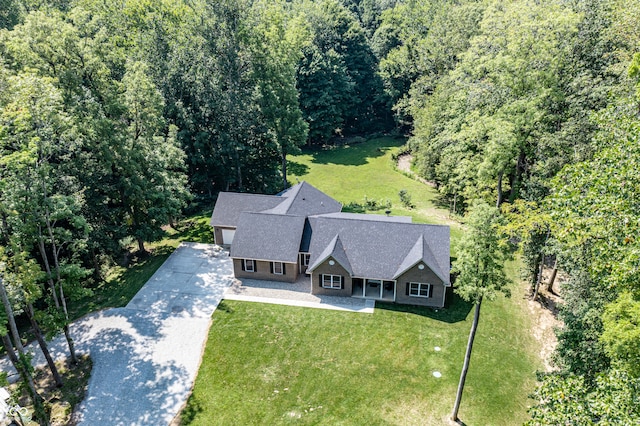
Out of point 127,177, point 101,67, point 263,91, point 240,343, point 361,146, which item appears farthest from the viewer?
point 361,146

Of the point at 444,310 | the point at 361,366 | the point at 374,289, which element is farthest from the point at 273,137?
the point at 361,366

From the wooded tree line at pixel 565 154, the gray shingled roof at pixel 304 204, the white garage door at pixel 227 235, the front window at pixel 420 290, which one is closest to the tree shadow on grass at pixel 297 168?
the wooded tree line at pixel 565 154

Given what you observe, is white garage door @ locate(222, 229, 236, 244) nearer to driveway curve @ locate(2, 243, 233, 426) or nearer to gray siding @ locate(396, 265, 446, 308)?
driveway curve @ locate(2, 243, 233, 426)

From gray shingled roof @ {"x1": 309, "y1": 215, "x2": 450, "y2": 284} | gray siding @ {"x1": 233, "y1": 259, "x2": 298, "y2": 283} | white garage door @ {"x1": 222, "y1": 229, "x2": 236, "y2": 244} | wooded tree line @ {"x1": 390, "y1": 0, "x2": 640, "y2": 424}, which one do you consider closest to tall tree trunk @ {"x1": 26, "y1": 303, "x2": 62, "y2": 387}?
gray siding @ {"x1": 233, "y1": 259, "x2": 298, "y2": 283}

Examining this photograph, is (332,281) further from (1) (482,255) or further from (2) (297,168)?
(2) (297,168)

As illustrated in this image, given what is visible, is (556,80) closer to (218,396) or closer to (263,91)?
(263,91)

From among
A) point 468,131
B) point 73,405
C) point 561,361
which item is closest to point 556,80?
point 468,131

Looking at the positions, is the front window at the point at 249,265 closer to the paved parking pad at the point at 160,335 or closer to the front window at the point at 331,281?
the paved parking pad at the point at 160,335
